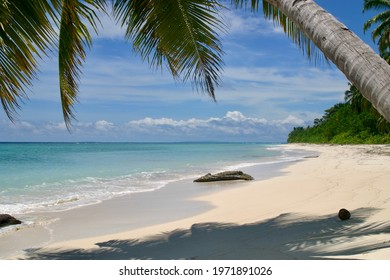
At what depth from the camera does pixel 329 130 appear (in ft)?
191

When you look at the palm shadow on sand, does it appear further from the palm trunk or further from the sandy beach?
the palm trunk

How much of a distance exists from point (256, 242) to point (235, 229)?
0.89 metres

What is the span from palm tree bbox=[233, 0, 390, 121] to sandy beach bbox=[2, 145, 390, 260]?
1602 mm

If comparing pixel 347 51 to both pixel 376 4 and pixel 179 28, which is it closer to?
pixel 179 28

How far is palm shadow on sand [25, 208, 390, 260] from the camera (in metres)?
3.96

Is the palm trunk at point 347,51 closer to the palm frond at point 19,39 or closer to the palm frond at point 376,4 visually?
the palm frond at point 19,39

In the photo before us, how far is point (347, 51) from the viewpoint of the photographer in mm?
2807

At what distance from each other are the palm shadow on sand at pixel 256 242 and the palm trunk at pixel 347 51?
5.31 feet

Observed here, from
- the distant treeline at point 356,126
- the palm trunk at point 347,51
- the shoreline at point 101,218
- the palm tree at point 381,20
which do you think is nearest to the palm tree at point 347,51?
the palm trunk at point 347,51

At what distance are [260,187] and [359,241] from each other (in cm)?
652

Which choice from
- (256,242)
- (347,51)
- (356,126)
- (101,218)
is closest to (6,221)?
(101,218)

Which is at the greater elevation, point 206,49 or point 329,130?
point 329,130

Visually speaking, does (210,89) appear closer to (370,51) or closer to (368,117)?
Result: (370,51)

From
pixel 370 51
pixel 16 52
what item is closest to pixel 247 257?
pixel 370 51
